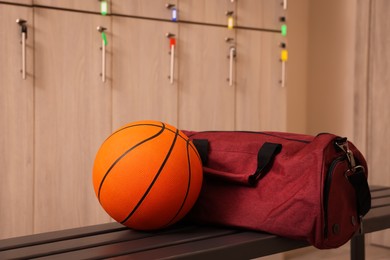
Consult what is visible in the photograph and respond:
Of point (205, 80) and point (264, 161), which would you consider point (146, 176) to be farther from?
point (205, 80)

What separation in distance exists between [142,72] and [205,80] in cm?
41

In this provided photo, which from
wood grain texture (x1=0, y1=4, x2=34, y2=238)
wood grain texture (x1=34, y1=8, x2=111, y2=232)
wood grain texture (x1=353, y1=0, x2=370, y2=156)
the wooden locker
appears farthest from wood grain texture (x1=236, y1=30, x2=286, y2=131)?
wood grain texture (x1=0, y1=4, x2=34, y2=238)

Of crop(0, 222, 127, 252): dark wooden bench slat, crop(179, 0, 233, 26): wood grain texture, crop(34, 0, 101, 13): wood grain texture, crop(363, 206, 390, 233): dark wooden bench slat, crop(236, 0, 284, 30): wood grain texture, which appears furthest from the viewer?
crop(236, 0, 284, 30): wood grain texture

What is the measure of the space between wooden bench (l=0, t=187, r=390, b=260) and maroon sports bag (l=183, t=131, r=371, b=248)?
0.05 metres

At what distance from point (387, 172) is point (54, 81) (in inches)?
86.1

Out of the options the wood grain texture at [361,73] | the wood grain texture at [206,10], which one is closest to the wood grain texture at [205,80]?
the wood grain texture at [206,10]

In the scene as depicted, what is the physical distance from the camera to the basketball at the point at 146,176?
141 centimetres

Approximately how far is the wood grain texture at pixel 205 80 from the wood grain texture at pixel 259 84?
0.26ft

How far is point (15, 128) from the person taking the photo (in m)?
2.52

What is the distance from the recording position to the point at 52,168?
2.64 meters

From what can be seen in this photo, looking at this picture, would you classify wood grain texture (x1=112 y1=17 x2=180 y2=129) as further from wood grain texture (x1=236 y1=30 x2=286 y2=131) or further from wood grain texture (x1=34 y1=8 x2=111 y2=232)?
wood grain texture (x1=236 y1=30 x2=286 y2=131)

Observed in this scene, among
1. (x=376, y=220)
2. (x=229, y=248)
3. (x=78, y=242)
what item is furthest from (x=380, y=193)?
(x=78, y=242)

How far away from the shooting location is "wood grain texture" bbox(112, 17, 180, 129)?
9.26 feet

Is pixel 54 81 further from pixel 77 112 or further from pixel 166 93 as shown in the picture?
pixel 166 93
